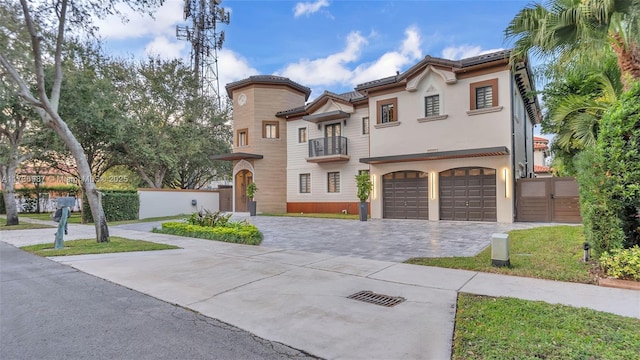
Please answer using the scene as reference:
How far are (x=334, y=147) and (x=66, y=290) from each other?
16585mm

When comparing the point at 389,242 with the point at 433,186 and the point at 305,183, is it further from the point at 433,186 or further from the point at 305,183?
the point at 305,183

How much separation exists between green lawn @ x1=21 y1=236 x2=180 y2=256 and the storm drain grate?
6326mm

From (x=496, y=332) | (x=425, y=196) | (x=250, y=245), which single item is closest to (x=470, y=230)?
(x=425, y=196)

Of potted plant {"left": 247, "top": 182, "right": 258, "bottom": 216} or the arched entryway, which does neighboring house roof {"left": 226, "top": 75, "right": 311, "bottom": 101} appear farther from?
potted plant {"left": 247, "top": 182, "right": 258, "bottom": 216}

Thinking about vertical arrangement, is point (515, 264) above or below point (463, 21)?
below

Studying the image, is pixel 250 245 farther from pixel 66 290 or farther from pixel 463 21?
pixel 463 21

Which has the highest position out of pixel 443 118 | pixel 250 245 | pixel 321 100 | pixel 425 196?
pixel 321 100

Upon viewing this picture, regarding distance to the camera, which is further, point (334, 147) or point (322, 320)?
point (334, 147)

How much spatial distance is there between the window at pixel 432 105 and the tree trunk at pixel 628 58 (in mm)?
9418

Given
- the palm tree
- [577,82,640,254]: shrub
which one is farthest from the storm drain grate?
the palm tree

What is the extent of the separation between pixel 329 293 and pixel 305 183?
18004 millimetres

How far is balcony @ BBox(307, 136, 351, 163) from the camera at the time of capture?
2058 centimetres

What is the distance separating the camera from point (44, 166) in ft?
81.0

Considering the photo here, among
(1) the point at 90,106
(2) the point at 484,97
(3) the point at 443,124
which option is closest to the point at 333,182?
(3) the point at 443,124
